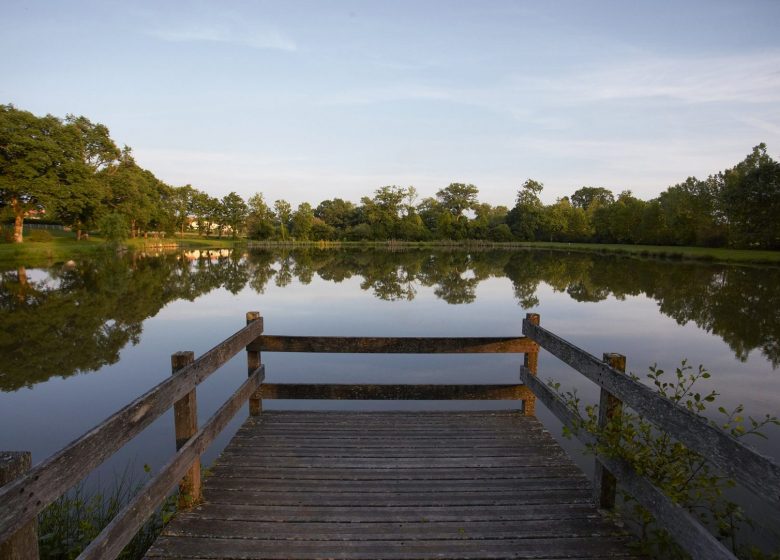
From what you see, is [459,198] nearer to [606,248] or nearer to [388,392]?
[606,248]

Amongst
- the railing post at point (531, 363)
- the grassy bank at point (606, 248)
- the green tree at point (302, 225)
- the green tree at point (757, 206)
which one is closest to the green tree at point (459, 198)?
the grassy bank at point (606, 248)

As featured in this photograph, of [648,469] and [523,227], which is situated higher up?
[523,227]

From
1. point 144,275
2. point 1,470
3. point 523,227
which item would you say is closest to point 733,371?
point 1,470

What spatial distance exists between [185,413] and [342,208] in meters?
113

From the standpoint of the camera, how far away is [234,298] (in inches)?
805

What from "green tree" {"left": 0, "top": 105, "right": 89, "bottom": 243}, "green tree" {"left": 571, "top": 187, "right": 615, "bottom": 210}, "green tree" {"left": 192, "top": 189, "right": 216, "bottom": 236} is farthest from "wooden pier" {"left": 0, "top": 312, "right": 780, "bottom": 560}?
"green tree" {"left": 571, "top": 187, "right": 615, "bottom": 210}

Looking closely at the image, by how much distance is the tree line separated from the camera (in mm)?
42281

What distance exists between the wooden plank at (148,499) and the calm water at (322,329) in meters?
3.01

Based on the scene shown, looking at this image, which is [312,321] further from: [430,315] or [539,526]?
[539,526]

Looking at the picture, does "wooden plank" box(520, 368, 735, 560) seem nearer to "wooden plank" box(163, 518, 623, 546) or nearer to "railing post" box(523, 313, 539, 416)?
"wooden plank" box(163, 518, 623, 546)

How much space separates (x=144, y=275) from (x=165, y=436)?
23149 millimetres

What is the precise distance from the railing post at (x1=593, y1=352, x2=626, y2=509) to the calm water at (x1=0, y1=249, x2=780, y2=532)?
245 centimetres

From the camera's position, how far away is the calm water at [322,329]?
322 inches

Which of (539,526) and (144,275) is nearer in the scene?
(539,526)
